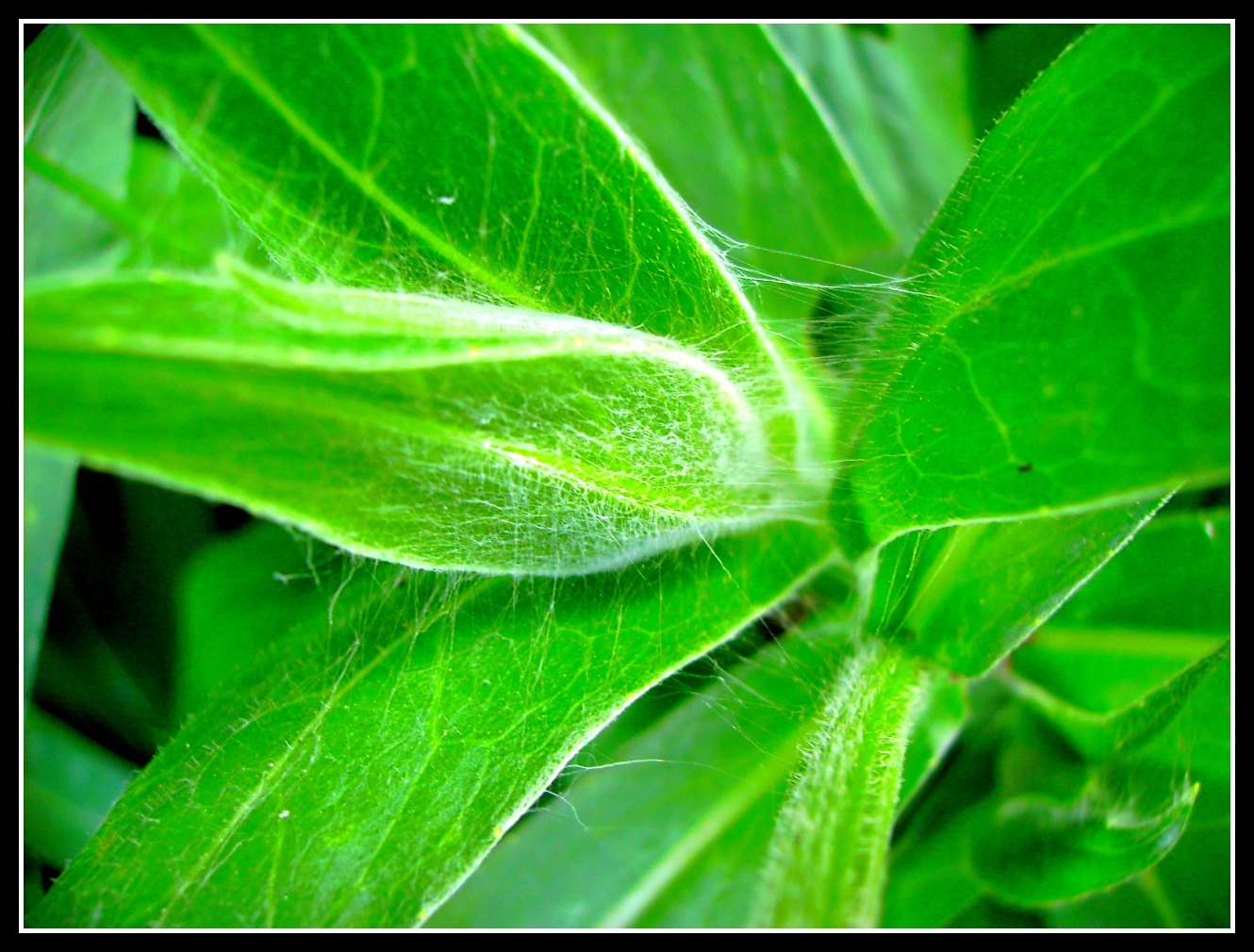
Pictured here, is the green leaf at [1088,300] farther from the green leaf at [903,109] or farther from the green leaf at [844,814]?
the green leaf at [903,109]

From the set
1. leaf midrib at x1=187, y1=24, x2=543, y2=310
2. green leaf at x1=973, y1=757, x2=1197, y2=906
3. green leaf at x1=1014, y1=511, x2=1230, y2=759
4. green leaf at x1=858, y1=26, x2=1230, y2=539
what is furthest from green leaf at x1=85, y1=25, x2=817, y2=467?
green leaf at x1=1014, y1=511, x2=1230, y2=759

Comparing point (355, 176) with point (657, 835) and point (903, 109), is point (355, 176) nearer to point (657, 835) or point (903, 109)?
point (657, 835)

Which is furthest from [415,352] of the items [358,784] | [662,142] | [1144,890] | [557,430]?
[1144,890]

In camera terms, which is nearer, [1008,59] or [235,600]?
[235,600]

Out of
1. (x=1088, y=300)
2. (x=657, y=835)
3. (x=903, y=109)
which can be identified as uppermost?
(x=903, y=109)

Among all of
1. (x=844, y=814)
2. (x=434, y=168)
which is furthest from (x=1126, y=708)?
(x=434, y=168)

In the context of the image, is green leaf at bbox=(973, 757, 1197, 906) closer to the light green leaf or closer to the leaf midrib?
the leaf midrib

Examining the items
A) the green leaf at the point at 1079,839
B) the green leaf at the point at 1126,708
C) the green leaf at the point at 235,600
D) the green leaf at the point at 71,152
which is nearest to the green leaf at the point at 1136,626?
the green leaf at the point at 1126,708
